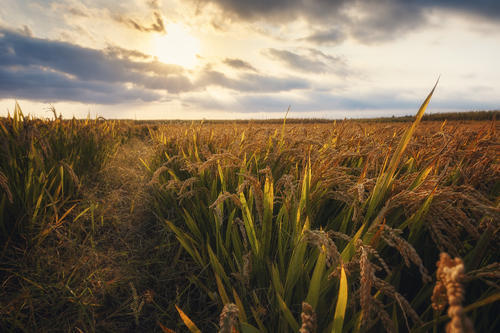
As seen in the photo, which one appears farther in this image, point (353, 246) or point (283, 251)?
point (283, 251)

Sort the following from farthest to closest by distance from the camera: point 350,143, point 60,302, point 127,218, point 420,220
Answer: point 127,218, point 350,143, point 60,302, point 420,220

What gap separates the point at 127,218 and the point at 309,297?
2.79 m

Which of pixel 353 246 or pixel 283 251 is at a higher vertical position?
pixel 353 246

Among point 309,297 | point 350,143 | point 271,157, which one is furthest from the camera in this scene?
point 350,143

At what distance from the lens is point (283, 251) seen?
5.14 ft

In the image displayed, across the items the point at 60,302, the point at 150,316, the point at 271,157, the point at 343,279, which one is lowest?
the point at 150,316

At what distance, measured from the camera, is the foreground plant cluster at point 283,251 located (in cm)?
101

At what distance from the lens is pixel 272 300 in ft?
4.33

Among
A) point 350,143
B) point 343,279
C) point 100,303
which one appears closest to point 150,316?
point 100,303

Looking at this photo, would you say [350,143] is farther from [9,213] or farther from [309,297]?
[9,213]

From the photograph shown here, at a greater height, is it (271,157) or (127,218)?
(271,157)

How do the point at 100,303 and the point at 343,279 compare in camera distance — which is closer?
the point at 343,279

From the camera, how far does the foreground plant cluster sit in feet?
3.33

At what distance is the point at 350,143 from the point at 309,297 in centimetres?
206
